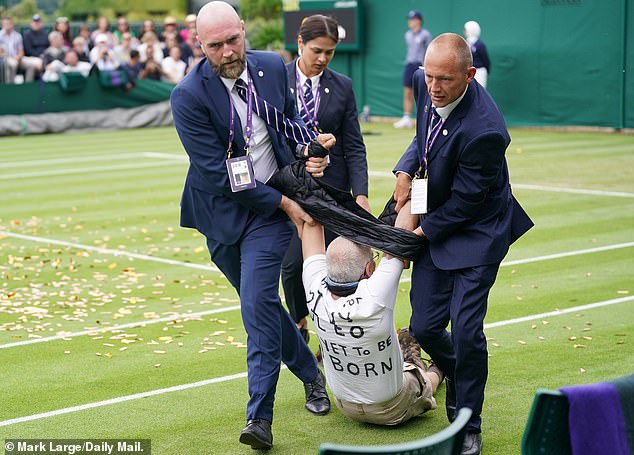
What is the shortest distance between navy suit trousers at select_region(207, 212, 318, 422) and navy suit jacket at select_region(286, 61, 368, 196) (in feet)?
5.57

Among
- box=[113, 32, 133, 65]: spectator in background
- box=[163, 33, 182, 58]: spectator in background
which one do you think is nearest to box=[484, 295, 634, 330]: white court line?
box=[113, 32, 133, 65]: spectator in background

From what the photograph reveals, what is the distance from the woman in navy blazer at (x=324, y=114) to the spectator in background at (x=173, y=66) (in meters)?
23.6

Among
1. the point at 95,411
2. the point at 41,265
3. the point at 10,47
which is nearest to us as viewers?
the point at 95,411

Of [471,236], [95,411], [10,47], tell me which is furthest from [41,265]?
[10,47]

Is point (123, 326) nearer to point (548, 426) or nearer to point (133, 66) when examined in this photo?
point (548, 426)

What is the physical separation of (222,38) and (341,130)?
2.34 metres

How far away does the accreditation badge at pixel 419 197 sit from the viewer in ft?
20.0

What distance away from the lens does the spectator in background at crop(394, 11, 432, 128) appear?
27.7 metres

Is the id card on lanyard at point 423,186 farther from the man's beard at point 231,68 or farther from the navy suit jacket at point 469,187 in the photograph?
the man's beard at point 231,68

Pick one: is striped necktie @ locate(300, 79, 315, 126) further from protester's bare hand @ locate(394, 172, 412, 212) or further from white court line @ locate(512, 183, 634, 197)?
white court line @ locate(512, 183, 634, 197)

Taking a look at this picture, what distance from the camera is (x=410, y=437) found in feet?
20.7

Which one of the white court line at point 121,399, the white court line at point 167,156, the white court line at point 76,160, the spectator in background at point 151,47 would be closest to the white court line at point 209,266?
the white court line at point 121,399

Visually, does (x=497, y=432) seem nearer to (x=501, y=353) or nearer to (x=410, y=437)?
(x=410, y=437)

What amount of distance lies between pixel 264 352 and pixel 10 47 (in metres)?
25.8
